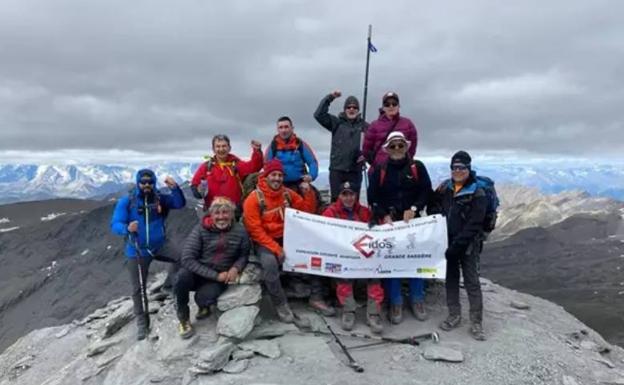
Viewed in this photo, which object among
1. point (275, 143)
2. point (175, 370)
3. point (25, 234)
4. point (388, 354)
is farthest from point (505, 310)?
point (25, 234)

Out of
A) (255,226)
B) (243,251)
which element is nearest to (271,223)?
(255,226)

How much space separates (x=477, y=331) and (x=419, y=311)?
4.75ft

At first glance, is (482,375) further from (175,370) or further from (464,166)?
(175,370)

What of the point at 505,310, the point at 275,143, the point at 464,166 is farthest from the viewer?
the point at 505,310

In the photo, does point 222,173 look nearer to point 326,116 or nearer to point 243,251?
point 243,251

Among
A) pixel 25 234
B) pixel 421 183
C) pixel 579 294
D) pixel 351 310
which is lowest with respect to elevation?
pixel 579 294

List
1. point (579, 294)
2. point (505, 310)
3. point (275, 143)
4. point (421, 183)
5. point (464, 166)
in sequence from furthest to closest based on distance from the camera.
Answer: point (579, 294), point (505, 310), point (275, 143), point (421, 183), point (464, 166)

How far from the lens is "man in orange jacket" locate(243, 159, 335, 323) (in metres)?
10.7

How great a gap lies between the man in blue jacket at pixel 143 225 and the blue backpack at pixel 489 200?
24.0 feet

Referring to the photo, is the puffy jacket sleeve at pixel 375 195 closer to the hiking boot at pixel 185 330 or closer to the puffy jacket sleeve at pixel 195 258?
the puffy jacket sleeve at pixel 195 258

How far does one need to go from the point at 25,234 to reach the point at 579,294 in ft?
522

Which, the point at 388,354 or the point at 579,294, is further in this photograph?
the point at 579,294

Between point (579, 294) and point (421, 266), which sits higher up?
point (421, 266)

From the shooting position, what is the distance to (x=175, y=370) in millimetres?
9969
